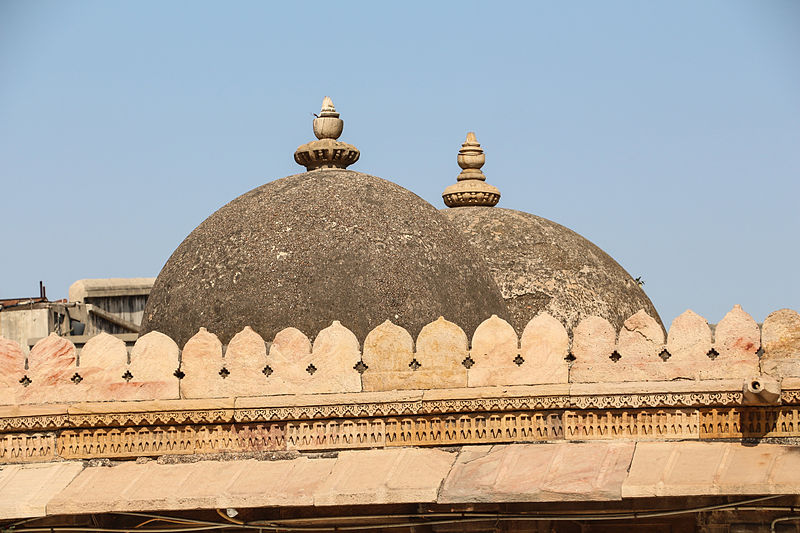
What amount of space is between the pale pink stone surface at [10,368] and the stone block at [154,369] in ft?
2.40

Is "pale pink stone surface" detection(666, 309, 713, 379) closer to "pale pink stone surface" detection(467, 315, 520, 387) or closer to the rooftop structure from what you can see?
the rooftop structure

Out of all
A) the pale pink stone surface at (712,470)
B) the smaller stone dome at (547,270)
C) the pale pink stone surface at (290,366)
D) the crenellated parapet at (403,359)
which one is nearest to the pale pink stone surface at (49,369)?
the crenellated parapet at (403,359)

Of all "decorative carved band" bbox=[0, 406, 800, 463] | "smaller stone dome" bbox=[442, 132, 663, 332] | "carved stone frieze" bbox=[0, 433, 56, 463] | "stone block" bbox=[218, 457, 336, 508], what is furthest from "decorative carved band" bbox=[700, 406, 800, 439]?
"smaller stone dome" bbox=[442, 132, 663, 332]

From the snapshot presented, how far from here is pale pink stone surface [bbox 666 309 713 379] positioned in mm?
8312

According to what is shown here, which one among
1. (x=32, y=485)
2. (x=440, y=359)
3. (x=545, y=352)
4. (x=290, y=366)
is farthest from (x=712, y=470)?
(x=32, y=485)

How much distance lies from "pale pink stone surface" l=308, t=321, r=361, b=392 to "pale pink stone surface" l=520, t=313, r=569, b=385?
1018 millimetres

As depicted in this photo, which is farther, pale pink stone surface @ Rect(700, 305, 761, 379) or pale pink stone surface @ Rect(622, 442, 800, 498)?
pale pink stone surface @ Rect(700, 305, 761, 379)

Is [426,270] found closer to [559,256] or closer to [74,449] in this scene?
[74,449]

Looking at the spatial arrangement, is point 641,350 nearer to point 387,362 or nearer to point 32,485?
point 387,362

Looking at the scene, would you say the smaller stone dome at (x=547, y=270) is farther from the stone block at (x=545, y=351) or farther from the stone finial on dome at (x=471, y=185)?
the stone block at (x=545, y=351)

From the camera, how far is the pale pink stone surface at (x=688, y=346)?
8312mm

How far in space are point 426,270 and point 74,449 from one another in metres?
2.65

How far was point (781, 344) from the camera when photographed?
26.9 ft

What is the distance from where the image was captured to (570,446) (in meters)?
8.43
